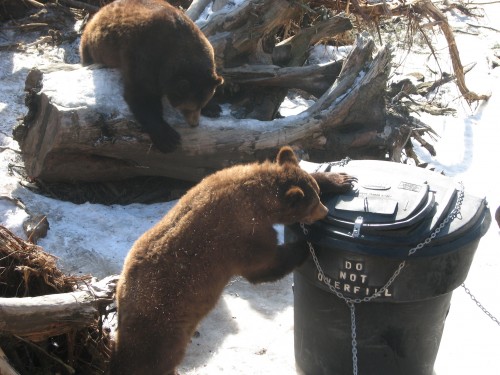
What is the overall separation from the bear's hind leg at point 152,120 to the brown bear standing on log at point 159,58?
0.01 m

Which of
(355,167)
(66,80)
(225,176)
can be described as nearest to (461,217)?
(355,167)

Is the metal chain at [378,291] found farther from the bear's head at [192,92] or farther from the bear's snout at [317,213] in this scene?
the bear's head at [192,92]

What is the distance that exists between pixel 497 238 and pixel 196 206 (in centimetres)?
387

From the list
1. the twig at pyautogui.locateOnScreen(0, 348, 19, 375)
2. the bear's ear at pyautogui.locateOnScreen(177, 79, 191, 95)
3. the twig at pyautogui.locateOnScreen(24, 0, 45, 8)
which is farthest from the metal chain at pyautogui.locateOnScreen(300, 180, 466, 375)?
the twig at pyautogui.locateOnScreen(24, 0, 45, 8)

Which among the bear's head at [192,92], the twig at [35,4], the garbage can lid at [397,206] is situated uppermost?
the garbage can lid at [397,206]

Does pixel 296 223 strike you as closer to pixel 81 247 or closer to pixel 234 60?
pixel 81 247

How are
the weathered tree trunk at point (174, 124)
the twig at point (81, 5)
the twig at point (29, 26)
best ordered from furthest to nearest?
the twig at point (81, 5) < the twig at point (29, 26) < the weathered tree trunk at point (174, 124)

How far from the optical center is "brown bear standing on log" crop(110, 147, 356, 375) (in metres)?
3.97

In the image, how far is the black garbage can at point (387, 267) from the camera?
12.4 ft

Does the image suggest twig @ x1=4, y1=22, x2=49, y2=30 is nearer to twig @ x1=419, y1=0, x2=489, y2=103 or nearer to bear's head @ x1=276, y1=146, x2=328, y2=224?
twig @ x1=419, y1=0, x2=489, y2=103

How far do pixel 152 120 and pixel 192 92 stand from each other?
21.1 inches

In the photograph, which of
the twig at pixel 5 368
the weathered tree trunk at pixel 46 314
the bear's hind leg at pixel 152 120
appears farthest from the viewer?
the bear's hind leg at pixel 152 120

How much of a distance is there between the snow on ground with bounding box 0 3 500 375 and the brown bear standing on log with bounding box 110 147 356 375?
2.84ft

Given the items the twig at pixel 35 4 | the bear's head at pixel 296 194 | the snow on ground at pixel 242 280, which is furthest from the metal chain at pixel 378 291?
the twig at pixel 35 4
